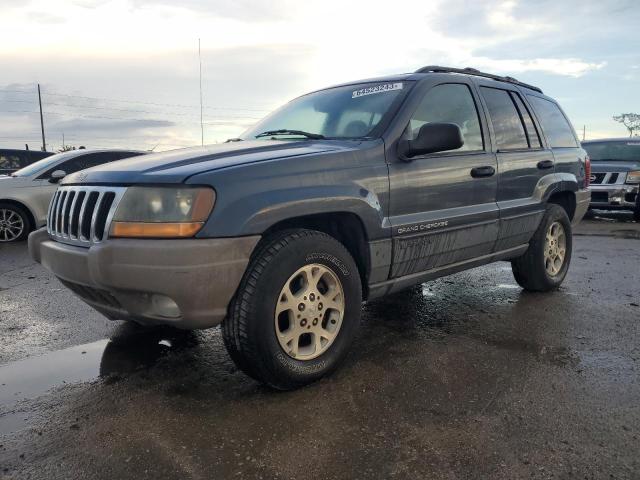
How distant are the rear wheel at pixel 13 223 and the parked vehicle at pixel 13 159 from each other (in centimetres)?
386

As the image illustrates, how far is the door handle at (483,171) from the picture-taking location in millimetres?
3709

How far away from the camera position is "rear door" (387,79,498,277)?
322cm

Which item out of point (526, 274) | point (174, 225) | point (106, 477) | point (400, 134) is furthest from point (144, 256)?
point (526, 274)

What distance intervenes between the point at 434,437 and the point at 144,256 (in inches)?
60.1

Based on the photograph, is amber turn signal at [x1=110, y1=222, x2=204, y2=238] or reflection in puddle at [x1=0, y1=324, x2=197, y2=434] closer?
amber turn signal at [x1=110, y1=222, x2=204, y2=238]

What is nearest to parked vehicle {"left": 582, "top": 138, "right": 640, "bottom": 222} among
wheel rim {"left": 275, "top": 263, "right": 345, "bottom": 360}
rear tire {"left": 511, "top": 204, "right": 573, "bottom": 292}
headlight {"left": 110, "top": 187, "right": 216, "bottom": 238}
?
rear tire {"left": 511, "top": 204, "right": 573, "bottom": 292}

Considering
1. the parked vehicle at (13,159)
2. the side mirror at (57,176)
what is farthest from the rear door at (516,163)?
the parked vehicle at (13,159)

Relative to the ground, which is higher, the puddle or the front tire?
the front tire

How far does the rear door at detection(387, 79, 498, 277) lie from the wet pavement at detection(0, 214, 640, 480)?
0.61 metres

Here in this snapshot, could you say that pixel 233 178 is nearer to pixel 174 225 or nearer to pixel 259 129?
pixel 174 225

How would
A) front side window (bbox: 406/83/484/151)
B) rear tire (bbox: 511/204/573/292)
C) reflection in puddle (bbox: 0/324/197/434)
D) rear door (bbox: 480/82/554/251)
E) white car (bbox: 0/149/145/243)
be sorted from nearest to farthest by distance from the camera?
reflection in puddle (bbox: 0/324/197/434) < front side window (bbox: 406/83/484/151) < rear door (bbox: 480/82/554/251) < rear tire (bbox: 511/204/573/292) < white car (bbox: 0/149/145/243)

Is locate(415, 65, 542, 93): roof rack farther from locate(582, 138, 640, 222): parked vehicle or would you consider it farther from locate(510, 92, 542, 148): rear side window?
locate(582, 138, 640, 222): parked vehicle

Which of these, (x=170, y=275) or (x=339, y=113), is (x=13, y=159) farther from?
(x=170, y=275)

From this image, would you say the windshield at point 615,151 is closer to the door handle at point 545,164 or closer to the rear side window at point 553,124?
the rear side window at point 553,124
